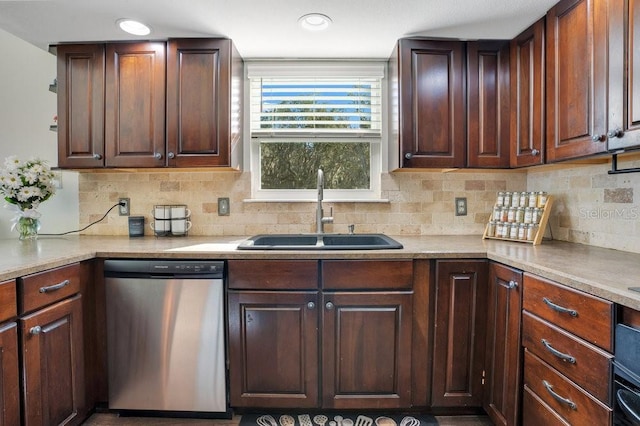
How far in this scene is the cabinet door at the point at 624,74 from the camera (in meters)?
1.19

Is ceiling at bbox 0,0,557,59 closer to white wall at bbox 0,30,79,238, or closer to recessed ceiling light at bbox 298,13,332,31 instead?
recessed ceiling light at bbox 298,13,332,31

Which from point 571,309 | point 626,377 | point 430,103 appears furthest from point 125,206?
point 626,377

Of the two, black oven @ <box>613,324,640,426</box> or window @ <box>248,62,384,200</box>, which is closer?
black oven @ <box>613,324,640,426</box>

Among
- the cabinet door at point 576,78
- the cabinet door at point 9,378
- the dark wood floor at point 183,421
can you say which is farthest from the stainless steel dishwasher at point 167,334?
the cabinet door at point 576,78

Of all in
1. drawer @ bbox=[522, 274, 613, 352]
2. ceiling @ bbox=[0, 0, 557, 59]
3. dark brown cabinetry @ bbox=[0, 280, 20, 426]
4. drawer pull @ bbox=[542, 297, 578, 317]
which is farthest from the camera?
ceiling @ bbox=[0, 0, 557, 59]

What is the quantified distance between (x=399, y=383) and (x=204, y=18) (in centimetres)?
214

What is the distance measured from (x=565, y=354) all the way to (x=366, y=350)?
2.70ft

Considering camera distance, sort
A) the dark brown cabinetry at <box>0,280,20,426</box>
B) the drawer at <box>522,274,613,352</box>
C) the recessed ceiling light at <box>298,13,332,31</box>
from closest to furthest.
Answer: the drawer at <box>522,274,613,352</box> → the dark brown cabinetry at <box>0,280,20,426</box> → the recessed ceiling light at <box>298,13,332,31</box>

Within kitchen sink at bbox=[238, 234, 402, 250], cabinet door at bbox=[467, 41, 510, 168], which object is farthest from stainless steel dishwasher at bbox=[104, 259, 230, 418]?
cabinet door at bbox=[467, 41, 510, 168]

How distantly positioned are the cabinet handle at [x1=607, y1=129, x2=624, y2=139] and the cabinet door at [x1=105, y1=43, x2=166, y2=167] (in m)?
2.18

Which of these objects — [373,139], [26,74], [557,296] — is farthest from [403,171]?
[26,74]

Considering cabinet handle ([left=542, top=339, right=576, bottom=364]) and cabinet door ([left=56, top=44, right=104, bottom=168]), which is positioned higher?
cabinet door ([left=56, top=44, right=104, bottom=168])

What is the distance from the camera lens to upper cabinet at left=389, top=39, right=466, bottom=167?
1928 mm

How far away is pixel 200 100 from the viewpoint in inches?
76.2
